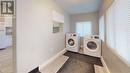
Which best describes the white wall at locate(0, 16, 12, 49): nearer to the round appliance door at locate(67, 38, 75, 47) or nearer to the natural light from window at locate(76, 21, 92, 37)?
the round appliance door at locate(67, 38, 75, 47)

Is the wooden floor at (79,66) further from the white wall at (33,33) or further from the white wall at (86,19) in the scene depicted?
the white wall at (86,19)

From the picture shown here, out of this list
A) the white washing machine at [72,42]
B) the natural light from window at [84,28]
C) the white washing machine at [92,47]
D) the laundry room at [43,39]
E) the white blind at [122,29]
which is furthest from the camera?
the natural light from window at [84,28]

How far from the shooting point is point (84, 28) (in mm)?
5488

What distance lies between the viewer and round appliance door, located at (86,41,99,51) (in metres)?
3.89

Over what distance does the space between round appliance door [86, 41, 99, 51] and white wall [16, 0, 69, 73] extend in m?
1.68

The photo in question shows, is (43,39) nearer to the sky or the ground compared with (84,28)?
Result: nearer to the ground

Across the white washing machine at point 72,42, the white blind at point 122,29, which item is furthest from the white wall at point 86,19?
the white blind at point 122,29

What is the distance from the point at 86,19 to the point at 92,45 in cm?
186

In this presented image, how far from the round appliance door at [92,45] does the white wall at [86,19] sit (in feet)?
4.38

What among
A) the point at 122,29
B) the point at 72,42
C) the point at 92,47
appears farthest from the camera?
the point at 72,42

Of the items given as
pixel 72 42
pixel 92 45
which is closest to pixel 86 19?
pixel 72 42

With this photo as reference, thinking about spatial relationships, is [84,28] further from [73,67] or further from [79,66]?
[73,67]

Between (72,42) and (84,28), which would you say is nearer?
(72,42)

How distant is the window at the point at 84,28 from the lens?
5332mm
